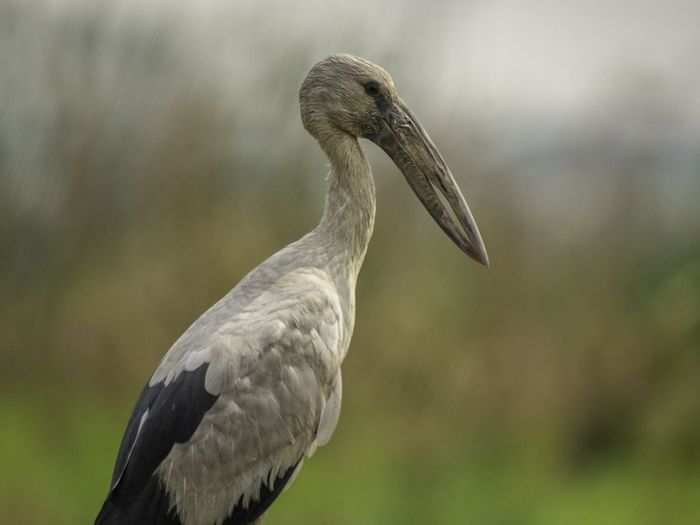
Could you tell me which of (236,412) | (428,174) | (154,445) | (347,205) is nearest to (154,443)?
(154,445)

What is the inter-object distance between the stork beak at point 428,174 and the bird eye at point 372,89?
2.9 inches

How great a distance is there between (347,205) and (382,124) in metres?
0.29

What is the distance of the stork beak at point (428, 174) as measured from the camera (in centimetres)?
409

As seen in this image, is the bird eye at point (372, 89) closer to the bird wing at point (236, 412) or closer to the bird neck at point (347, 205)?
the bird neck at point (347, 205)

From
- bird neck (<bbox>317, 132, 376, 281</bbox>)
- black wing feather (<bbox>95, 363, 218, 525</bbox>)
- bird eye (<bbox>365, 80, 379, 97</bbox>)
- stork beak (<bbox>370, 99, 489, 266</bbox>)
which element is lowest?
black wing feather (<bbox>95, 363, 218, 525</bbox>)

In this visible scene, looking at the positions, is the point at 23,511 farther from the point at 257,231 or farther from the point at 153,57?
the point at 153,57

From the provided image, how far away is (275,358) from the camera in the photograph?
3.80 m

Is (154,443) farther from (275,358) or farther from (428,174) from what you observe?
(428,174)

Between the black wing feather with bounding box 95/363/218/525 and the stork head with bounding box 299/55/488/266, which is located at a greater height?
the stork head with bounding box 299/55/488/266

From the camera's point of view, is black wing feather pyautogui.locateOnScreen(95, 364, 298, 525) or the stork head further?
the stork head

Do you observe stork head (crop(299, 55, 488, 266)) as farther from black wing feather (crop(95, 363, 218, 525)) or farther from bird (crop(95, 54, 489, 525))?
black wing feather (crop(95, 363, 218, 525))

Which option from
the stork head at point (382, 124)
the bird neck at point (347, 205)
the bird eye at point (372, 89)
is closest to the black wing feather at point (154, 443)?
the bird neck at point (347, 205)

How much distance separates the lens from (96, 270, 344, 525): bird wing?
3730 millimetres

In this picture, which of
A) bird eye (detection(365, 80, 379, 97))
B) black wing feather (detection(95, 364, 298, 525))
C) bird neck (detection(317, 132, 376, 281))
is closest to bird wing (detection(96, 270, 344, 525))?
black wing feather (detection(95, 364, 298, 525))
